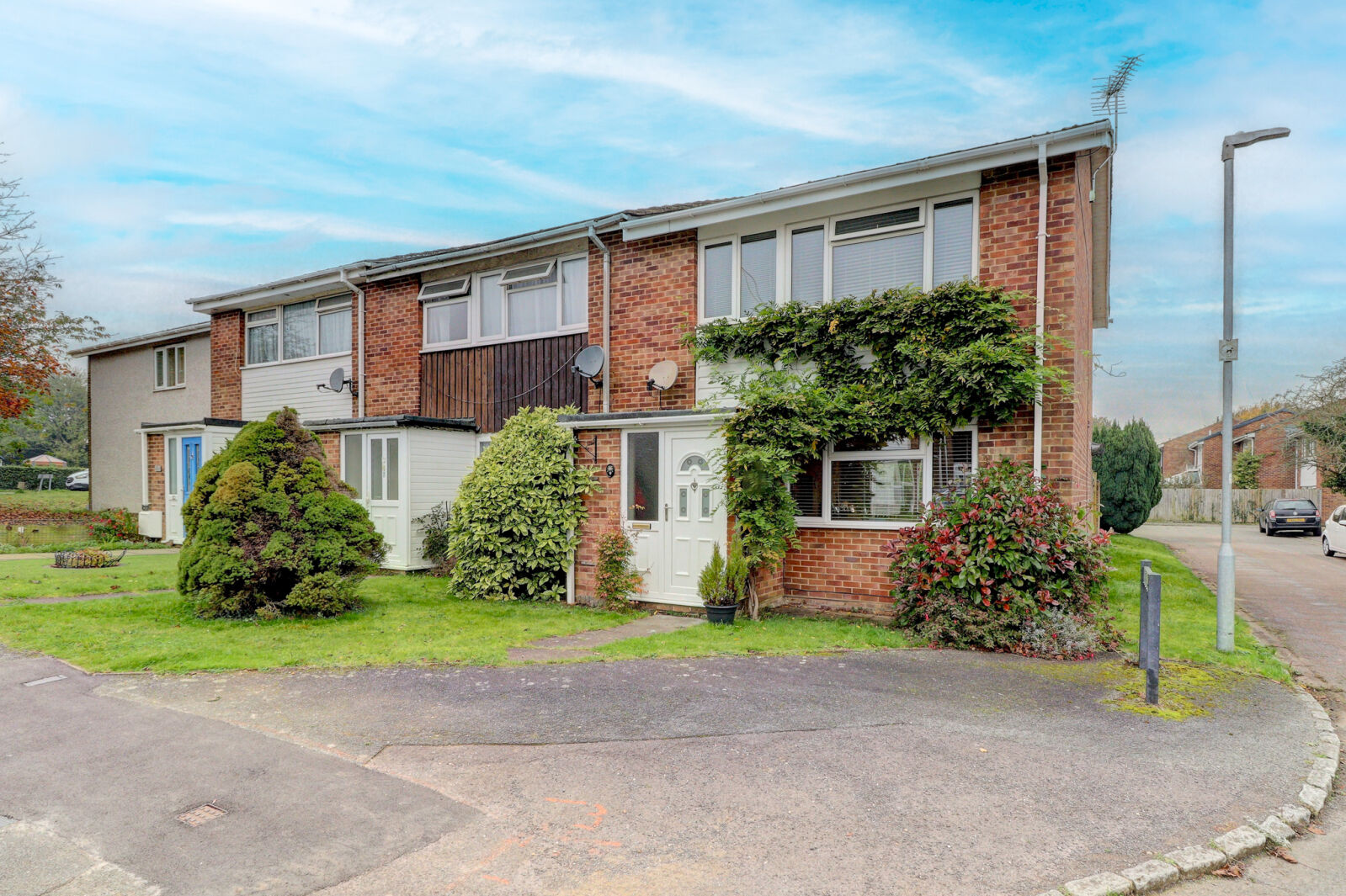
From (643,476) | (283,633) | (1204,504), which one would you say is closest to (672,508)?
(643,476)

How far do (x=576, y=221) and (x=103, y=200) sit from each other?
1027 centimetres

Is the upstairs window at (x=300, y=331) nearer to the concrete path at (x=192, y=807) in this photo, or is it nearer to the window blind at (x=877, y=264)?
the window blind at (x=877, y=264)

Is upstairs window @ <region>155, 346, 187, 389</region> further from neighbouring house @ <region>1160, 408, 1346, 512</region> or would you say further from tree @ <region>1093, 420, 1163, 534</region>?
neighbouring house @ <region>1160, 408, 1346, 512</region>

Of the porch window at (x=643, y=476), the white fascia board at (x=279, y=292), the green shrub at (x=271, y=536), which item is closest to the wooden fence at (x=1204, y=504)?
the porch window at (x=643, y=476)

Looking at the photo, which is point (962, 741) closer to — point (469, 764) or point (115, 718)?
point (469, 764)

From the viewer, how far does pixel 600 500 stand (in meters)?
10.2

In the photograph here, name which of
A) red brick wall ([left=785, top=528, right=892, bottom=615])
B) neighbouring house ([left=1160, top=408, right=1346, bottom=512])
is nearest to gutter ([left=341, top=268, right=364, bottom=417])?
red brick wall ([left=785, top=528, right=892, bottom=615])

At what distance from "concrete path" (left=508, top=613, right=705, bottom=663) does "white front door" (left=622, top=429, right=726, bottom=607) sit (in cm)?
50

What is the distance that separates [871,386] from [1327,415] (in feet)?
105

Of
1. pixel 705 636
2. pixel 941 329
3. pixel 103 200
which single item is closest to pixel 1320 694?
pixel 941 329

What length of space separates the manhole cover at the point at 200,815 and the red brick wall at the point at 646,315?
25.1 feet

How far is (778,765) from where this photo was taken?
4.54 metres

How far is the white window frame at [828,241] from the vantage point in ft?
29.9

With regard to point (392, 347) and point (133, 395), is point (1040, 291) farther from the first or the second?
point (133, 395)
